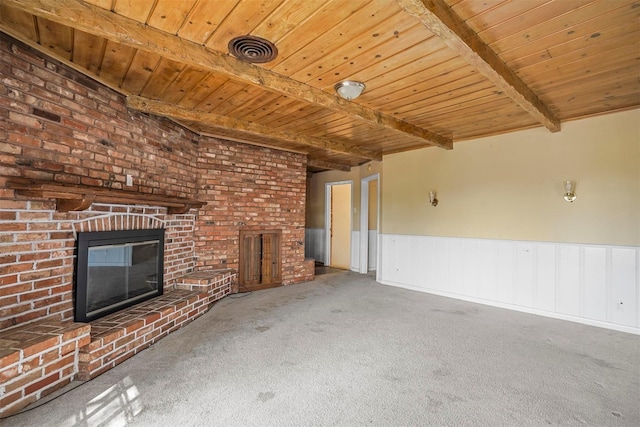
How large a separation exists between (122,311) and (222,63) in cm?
232

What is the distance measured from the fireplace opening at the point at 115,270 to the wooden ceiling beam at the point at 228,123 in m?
1.23

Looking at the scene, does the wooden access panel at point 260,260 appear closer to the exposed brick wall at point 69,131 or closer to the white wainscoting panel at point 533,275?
the exposed brick wall at point 69,131

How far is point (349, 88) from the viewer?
9.18 feet

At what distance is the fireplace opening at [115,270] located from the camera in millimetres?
2475

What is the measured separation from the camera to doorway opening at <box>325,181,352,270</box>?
7.25m

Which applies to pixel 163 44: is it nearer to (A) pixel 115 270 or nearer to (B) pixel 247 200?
(A) pixel 115 270

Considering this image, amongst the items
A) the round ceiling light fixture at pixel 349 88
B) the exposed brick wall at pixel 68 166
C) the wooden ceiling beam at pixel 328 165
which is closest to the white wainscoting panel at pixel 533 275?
the wooden ceiling beam at pixel 328 165

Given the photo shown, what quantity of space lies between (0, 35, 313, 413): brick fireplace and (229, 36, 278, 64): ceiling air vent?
131 cm

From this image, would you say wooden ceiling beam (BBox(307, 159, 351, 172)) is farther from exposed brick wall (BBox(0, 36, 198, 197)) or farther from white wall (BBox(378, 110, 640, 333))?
exposed brick wall (BBox(0, 36, 198, 197))

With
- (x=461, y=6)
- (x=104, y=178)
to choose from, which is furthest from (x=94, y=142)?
(x=461, y=6)

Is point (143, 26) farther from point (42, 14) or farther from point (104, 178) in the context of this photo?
point (104, 178)

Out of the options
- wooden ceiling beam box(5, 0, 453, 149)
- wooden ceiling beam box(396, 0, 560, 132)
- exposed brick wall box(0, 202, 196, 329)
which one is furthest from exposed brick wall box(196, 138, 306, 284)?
wooden ceiling beam box(396, 0, 560, 132)

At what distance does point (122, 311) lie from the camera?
2.86 metres

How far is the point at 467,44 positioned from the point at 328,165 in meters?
4.56
